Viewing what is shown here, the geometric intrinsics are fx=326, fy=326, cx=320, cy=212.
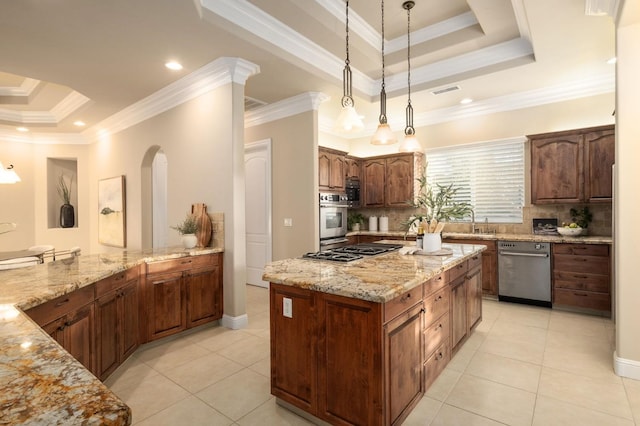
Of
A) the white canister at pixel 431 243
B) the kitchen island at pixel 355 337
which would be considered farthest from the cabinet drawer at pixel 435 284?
the white canister at pixel 431 243

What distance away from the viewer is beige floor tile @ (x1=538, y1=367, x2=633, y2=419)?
2.20 m

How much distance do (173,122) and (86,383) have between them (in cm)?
412

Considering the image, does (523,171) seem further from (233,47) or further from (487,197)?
(233,47)

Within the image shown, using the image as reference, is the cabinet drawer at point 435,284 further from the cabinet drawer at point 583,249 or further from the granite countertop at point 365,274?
the cabinet drawer at point 583,249

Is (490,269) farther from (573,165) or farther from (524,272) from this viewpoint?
(573,165)

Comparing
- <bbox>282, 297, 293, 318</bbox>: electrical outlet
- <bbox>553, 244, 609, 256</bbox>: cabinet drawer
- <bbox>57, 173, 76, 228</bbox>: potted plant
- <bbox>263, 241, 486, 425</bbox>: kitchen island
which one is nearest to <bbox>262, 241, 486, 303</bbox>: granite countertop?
<bbox>263, 241, 486, 425</bbox>: kitchen island

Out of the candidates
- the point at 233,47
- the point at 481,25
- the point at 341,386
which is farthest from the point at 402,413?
the point at 481,25

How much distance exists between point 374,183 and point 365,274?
167 inches

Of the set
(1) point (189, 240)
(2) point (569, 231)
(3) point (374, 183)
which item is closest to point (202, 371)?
(1) point (189, 240)

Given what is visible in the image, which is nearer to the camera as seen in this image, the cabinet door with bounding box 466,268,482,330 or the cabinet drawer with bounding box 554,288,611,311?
the cabinet door with bounding box 466,268,482,330

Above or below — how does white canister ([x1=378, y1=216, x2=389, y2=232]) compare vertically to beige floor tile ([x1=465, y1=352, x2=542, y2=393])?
above

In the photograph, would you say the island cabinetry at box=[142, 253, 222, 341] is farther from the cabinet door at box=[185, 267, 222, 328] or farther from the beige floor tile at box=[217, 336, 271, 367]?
the beige floor tile at box=[217, 336, 271, 367]

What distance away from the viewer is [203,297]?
3.64 meters

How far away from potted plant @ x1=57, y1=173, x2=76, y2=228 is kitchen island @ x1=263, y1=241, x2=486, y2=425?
21.7 feet
